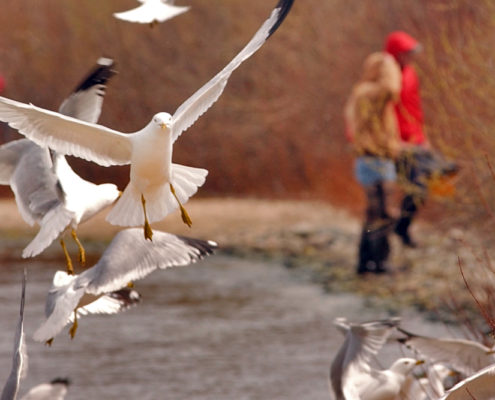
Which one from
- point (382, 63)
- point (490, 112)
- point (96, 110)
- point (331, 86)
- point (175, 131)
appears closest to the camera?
point (175, 131)

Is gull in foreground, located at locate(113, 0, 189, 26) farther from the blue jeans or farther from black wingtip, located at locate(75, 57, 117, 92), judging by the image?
the blue jeans

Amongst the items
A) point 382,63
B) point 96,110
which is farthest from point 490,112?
point 96,110

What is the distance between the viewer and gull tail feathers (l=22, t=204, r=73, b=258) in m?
5.17

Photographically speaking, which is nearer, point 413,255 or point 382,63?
point 382,63

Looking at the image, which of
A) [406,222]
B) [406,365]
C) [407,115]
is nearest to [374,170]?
[407,115]

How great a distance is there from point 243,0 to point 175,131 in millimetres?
12760

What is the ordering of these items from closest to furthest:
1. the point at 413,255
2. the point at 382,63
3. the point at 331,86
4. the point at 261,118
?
the point at 382,63
the point at 413,255
the point at 331,86
the point at 261,118

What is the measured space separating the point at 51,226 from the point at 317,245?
25.9ft

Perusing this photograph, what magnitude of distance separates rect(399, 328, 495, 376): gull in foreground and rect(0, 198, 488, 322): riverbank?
245 cm

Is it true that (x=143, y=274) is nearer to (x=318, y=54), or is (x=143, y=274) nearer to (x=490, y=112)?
(x=490, y=112)

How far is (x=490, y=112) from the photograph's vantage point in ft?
27.9

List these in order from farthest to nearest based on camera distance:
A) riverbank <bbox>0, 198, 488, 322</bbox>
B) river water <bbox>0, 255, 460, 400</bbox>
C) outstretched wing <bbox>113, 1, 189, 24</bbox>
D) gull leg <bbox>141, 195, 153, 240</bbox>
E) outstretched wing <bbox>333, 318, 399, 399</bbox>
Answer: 1. riverbank <bbox>0, 198, 488, 322</bbox>
2. river water <bbox>0, 255, 460, 400</bbox>
3. outstretched wing <bbox>113, 1, 189, 24</bbox>
4. outstretched wing <bbox>333, 318, 399, 399</bbox>
5. gull leg <bbox>141, 195, 153, 240</bbox>

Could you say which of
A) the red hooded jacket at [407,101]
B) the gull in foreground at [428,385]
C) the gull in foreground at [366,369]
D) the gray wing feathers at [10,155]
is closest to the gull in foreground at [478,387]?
the gull in foreground at [428,385]

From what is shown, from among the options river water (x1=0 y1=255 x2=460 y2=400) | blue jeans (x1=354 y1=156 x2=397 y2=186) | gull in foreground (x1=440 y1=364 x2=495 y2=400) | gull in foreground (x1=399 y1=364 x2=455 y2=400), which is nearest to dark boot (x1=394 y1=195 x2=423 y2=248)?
blue jeans (x1=354 y1=156 x2=397 y2=186)
